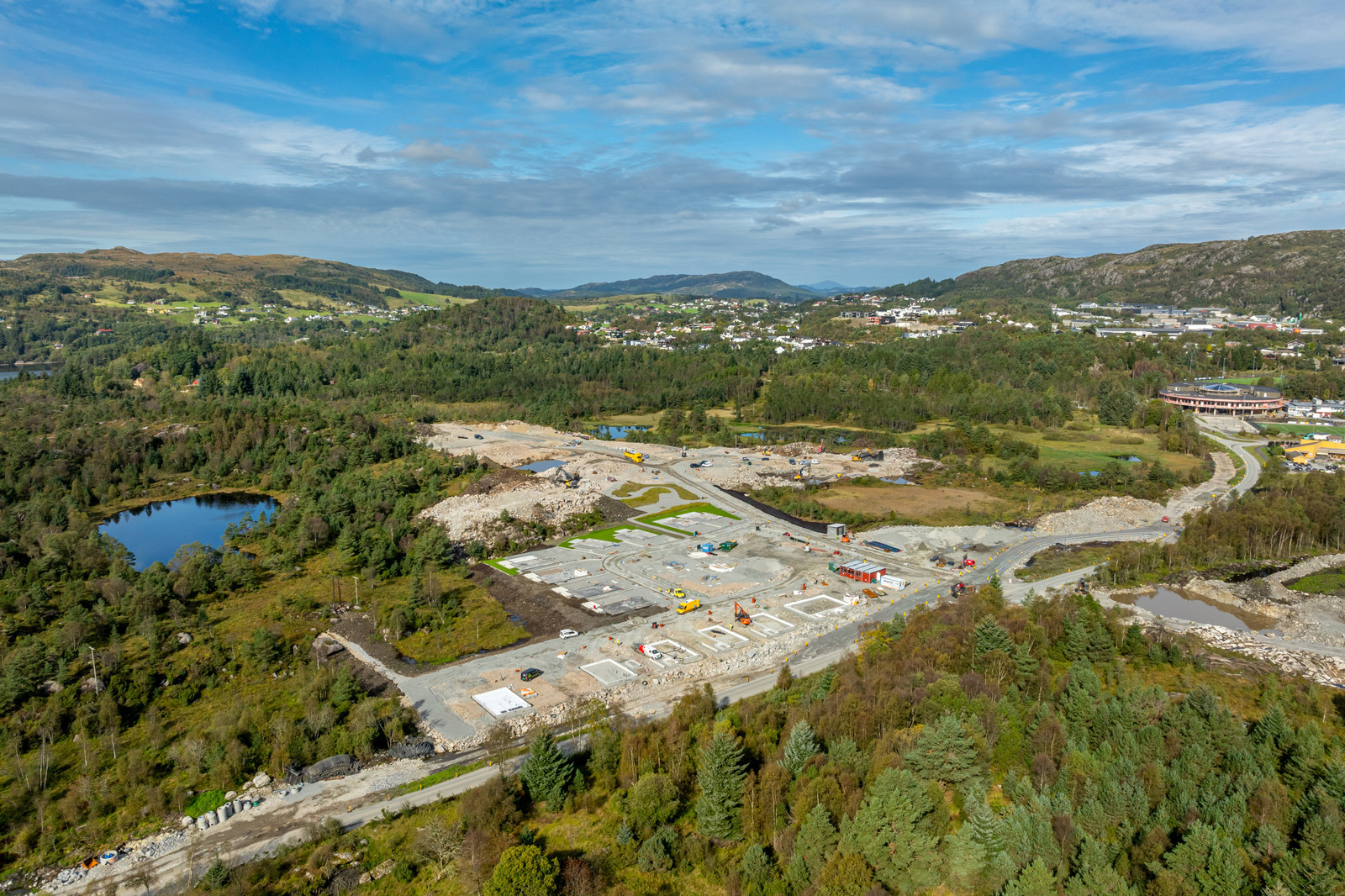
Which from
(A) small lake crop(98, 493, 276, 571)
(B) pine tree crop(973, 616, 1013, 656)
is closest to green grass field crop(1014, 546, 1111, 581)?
(B) pine tree crop(973, 616, 1013, 656)

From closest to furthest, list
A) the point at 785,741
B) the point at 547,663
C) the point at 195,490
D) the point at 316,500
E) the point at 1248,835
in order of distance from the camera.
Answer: the point at 1248,835
the point at 785,741
the point at 547,663
the point at 316,500
the point at 195,490

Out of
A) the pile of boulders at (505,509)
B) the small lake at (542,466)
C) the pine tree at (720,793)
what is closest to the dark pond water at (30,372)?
the small lake at (542,466)

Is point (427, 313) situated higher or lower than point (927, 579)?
higher

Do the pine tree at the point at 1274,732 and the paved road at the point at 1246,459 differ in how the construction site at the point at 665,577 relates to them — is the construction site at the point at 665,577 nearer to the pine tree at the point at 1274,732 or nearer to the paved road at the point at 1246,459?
the pine tree at the point at 1274,732

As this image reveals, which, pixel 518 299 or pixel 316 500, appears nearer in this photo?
pixel 316 500

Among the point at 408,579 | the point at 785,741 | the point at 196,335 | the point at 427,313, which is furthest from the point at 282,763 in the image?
the point at 427,313

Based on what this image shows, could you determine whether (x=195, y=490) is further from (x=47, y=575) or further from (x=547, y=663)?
(x=547, y=663)
